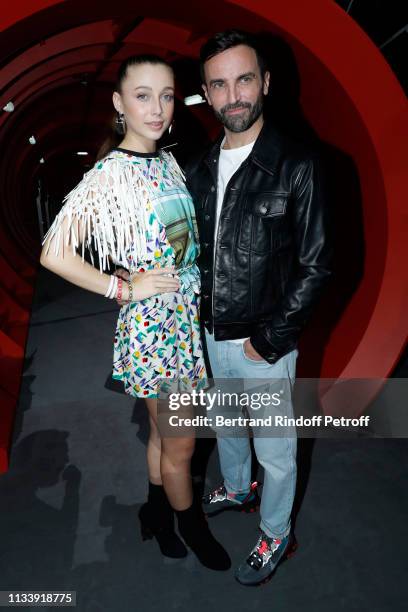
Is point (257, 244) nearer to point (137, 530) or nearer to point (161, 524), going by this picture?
point (161, 524)

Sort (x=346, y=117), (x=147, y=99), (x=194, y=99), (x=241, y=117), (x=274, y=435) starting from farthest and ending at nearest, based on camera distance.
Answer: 1. (x=194, y=99)
2. (x=346, y=117)
3. (x=274, y=435)
4. (x=241, y=117)
5. (x=147, y=99)

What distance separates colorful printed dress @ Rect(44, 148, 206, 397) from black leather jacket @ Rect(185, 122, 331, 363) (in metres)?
0.11

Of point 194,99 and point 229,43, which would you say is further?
point 194,99

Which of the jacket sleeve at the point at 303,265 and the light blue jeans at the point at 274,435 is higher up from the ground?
the jacket sleeve at the point at 303,265

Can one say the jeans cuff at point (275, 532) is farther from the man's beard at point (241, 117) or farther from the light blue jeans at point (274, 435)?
the man's beard at point (241, 117)

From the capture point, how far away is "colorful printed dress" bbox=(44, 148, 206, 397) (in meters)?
1.84

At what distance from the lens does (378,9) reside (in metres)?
4.09

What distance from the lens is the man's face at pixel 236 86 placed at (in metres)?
1.94

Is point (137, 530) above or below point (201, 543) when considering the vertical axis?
below

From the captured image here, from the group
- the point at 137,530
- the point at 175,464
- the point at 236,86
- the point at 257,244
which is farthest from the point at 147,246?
the point at 137,530

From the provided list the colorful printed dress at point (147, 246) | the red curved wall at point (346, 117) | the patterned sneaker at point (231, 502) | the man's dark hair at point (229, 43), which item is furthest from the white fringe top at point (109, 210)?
the patterned sneaker at point (231, 502)

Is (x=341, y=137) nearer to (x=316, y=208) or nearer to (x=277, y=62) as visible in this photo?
(x=277, y=62)

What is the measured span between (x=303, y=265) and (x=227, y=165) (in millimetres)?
593

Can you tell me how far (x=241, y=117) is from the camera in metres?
1.96
